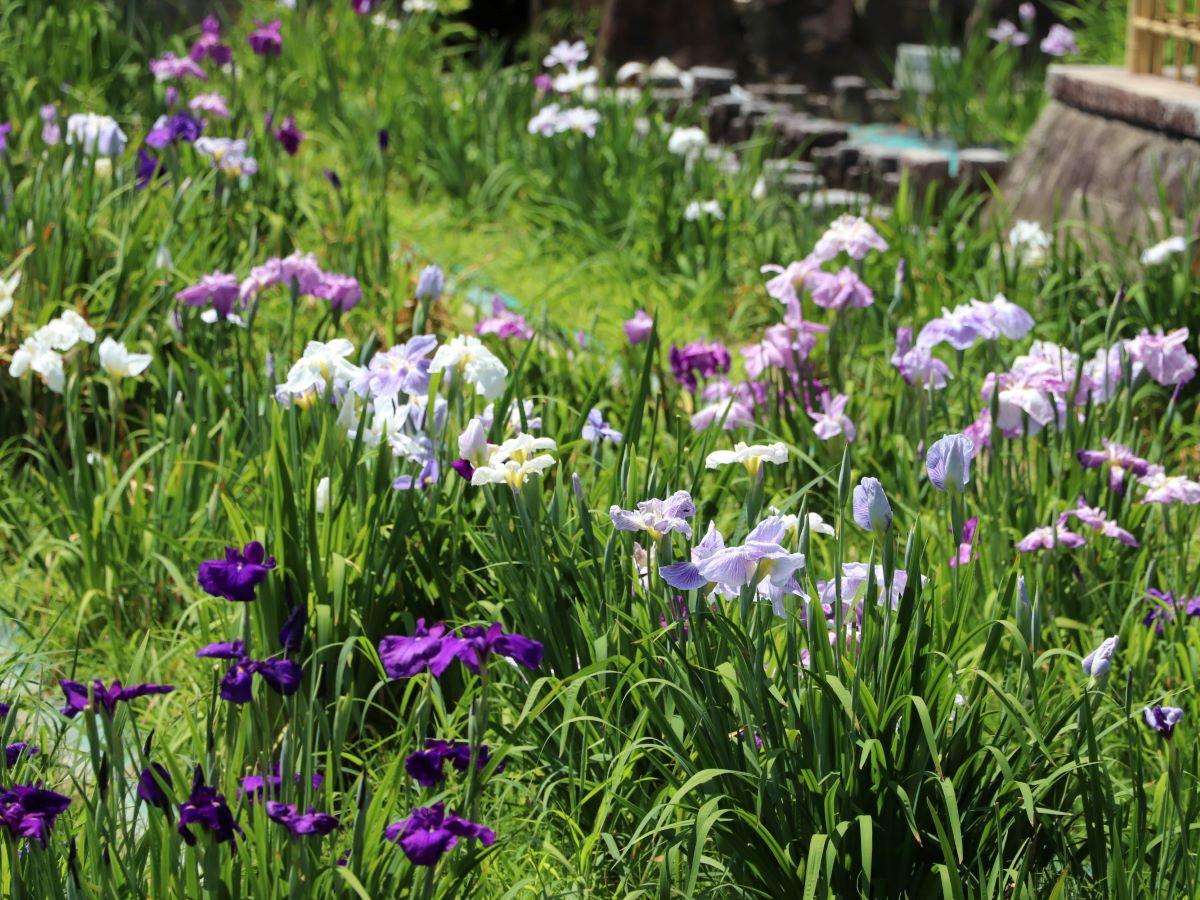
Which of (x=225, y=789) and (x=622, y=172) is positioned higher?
(x=622, y=172)

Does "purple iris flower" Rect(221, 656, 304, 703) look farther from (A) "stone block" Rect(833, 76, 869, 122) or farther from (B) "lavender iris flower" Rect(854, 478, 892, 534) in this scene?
(A) "stone block" Rect(833, 76, 869, 122)

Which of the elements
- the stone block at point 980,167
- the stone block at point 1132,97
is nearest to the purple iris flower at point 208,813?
the stone block at point 1132,97

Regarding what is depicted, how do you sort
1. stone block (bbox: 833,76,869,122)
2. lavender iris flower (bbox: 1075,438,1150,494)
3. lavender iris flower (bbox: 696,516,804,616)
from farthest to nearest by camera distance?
1. stone block (bbox: 833,76,869,122)
2. lavender iris flower (bbox: 1075,438,1150,494)
3. lavender iris flower (bbox: 696,516,804,616)

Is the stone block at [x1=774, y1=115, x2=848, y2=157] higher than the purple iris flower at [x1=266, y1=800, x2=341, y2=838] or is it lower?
higher

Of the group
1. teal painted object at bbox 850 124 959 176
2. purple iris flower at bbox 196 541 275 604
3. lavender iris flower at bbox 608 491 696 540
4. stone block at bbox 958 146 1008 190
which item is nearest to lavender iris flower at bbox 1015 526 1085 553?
lavender iris flower at bbox 608 491 696 540

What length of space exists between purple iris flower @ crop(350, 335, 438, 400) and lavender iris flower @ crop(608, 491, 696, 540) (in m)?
0.62

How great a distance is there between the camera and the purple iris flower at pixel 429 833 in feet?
4.68

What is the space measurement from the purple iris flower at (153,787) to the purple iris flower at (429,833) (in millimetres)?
272

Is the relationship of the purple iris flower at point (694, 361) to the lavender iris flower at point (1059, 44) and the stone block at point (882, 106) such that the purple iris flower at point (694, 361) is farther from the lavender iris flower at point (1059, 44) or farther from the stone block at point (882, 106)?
the stone block at point (882, 106)

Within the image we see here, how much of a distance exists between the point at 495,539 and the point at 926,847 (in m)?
0.86

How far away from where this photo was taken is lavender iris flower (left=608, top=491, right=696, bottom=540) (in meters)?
1.81

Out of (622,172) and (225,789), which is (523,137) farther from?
(225,789)

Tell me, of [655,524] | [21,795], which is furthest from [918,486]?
[21,795]

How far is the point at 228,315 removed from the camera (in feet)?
9.80
